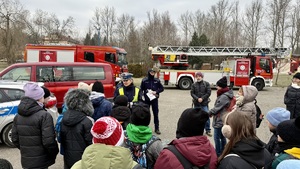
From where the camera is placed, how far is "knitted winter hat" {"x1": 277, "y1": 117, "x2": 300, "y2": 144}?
7.13 ft

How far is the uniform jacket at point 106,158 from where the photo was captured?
1.75 m

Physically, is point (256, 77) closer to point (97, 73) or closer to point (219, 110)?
point (97, 73)

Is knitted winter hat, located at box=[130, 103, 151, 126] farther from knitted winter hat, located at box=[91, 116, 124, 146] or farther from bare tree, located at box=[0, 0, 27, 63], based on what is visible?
bare tree, located at box=[0, 0, 27, 63]

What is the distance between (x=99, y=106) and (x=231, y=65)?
16148mm

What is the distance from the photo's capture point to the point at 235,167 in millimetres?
2012

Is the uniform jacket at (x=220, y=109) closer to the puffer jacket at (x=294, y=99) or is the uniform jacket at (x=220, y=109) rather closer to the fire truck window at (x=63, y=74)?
the puffer jacket at (x=294, y=99)

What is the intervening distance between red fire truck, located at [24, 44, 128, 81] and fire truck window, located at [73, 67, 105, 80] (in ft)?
24.2

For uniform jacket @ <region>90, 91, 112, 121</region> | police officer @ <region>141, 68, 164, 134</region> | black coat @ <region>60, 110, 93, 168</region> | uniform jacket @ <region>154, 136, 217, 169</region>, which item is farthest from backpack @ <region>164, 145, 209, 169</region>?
police officer @ <region>141, 68, 164, 134</region>

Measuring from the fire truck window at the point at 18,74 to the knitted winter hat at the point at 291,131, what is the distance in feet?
27.4

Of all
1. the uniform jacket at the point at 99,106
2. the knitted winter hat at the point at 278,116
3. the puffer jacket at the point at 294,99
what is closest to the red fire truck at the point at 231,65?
the puffer jacket at the point at 294,99

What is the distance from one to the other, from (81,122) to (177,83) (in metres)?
15.8

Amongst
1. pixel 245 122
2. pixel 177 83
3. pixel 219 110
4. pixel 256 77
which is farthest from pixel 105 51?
pixel 245 122

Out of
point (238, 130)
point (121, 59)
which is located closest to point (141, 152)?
point (238, 130)

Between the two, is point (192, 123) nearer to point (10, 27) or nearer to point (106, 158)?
point (106, 158)
